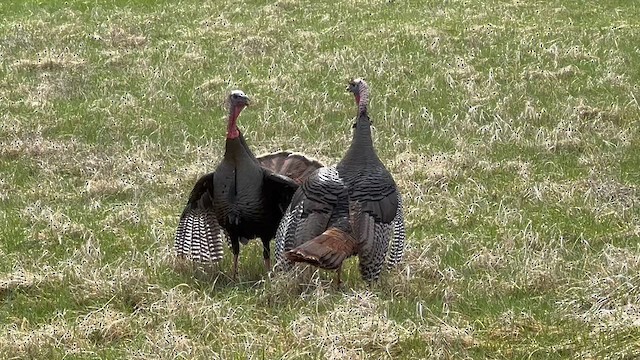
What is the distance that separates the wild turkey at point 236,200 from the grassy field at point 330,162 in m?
0.27

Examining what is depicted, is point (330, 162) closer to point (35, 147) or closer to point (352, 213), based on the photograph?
point (35, 147)

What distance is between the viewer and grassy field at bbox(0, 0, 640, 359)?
556 cm

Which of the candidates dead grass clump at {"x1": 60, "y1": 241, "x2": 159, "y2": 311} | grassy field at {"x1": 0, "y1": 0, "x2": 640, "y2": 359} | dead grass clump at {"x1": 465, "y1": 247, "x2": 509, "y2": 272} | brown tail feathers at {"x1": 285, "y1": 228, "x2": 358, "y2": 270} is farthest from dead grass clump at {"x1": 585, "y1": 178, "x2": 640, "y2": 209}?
dead grass clump at {"x1": 60, "y1": 241, "x2": 159, "y2": 311}

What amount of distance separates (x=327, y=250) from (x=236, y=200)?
1.10 meters

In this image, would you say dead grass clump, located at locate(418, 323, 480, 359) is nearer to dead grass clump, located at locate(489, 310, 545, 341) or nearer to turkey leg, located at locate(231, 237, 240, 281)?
dead grass clump, located at locate(489, 310, 545, 341)

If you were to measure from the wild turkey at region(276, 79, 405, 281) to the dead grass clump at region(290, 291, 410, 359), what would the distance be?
577 millimetres

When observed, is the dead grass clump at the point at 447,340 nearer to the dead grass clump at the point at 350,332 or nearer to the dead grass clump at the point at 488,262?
the dead grass clump at the point at 350,332

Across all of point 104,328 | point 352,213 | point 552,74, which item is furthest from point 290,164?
point 552,74

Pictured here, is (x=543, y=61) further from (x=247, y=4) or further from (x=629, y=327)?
(x=629, y=327)

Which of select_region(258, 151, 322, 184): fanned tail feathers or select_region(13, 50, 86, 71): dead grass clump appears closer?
select_region(258, 151, 322, 184): fanned tail feathers

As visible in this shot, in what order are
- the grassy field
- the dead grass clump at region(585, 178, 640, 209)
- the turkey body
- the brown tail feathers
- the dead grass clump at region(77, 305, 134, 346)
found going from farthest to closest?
the dead grass clump at region(585, 178, 640, 209) < the turkey body < the brown tail feathers < the dead grass clump at region(77, 305, 134, 346) < the grassy field

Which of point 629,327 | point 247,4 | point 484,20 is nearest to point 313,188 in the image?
point 629,327

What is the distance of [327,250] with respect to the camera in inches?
235

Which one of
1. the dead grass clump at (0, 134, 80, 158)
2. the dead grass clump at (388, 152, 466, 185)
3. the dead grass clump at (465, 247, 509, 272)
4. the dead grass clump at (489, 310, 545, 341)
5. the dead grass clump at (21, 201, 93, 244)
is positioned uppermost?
the dead grass clump at (489, 310, 545, 341)
